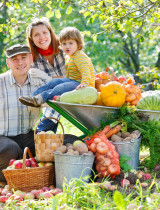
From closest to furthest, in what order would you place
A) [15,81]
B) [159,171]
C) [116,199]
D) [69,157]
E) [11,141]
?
1. [116,199]
2. [69,157]
3. [159,171]
4. [11,141]
5. [15,81]

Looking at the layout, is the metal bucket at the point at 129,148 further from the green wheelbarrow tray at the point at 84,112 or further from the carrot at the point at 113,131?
the green wheelbarrow tray at the point at 84,112

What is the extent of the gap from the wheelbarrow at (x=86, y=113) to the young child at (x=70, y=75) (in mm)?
140

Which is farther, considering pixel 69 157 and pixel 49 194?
pixel 69 157

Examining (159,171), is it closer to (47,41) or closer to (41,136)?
(41,136)

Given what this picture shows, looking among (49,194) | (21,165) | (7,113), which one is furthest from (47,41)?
(49,194)

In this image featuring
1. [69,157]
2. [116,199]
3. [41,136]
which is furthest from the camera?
[41,136]

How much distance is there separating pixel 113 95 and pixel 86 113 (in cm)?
34

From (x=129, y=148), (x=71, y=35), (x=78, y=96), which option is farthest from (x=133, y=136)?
(x=71, y=35)

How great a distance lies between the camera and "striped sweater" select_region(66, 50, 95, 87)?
3669mm

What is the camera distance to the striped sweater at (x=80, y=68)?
367 cm

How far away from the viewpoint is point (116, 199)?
215cm

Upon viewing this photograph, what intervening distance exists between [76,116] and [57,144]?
415mm

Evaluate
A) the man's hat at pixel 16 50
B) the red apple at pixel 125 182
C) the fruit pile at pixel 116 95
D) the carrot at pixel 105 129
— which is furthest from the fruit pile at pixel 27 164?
the man's hat at pixel 16 50

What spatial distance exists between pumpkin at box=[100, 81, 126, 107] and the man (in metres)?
1.11
